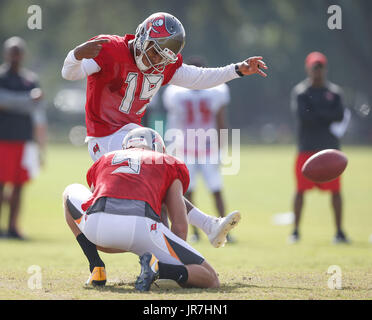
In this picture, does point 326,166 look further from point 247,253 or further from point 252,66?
point 247,253

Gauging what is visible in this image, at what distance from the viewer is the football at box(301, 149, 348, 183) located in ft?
21.4

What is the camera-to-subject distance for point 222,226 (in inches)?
231

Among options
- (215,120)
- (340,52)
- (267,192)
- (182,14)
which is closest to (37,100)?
(215,120)

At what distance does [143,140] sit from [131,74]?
0.75 meters

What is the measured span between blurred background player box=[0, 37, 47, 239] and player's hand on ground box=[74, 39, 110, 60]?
4.35 metres

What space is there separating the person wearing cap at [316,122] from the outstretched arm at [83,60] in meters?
4.61

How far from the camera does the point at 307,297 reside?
496 centimetres

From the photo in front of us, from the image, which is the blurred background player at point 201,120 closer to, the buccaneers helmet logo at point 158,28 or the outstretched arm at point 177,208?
the buccaneers helmet logo at point 158,28

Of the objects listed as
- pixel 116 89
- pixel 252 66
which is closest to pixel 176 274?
pixel 116 89

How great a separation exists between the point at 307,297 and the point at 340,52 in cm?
3776

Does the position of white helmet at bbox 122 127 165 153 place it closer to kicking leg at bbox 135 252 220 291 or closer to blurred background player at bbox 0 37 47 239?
kicking leg at bbox 135 252 220 291

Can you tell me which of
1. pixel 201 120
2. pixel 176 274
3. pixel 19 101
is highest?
pixel 19 101

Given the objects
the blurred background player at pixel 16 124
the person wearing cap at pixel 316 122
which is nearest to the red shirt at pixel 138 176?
the person wearing cap at pixel 316 122

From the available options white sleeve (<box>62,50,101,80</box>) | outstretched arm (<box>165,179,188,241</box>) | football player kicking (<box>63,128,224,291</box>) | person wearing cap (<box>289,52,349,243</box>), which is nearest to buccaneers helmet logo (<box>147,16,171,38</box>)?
white sleeve (<box>62,50,101,80</box>)
